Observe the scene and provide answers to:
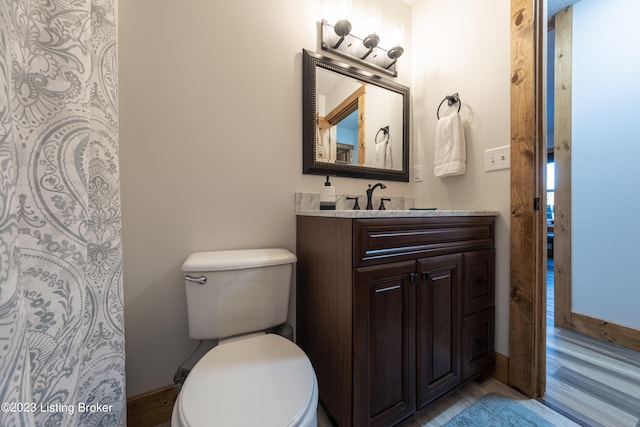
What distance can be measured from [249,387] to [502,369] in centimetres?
129

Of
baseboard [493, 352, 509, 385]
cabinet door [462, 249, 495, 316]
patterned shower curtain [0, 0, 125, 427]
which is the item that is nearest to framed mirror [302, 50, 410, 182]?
cabinet door [462, 249, 495, 316]

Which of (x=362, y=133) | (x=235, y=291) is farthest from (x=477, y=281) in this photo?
(x=235, y=291)

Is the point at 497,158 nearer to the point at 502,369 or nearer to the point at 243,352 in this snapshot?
the point at 502,369

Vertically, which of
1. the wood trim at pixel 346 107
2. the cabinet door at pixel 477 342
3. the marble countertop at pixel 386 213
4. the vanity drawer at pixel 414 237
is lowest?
the cabinet door at pixel 477 342

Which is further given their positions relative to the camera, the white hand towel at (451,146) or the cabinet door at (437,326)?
the white hand towel at (451,146)

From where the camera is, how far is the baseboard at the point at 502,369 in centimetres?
114

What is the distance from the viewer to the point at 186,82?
1028 mm

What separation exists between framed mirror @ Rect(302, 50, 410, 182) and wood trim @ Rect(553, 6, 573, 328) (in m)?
1.23

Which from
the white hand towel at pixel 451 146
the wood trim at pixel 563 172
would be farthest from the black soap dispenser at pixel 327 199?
the wood trim at pixel 563 172

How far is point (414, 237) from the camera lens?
0.90m

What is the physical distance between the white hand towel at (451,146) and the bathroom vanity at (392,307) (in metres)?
0.35

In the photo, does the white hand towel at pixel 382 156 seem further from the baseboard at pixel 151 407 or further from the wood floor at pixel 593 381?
the baseboard at pixel 151 407

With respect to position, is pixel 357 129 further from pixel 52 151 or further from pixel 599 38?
pixel 599 38

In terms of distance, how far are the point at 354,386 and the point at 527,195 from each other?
3.73 ft
